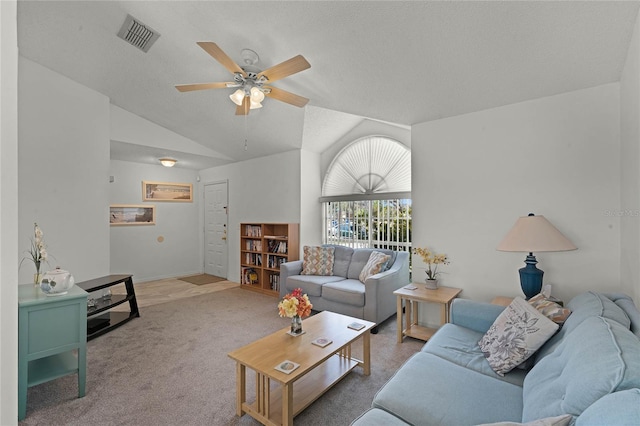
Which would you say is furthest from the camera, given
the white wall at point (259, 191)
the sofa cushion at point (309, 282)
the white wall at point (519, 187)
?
the white wall at point (259, 191)

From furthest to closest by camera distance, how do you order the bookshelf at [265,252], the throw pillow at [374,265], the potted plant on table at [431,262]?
the bookshelf at [265,252] → the throw pillow at [374,265] → the potted plant on table at [431,262]

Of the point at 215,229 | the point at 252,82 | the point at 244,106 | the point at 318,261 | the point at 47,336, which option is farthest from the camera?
the point at 215,229

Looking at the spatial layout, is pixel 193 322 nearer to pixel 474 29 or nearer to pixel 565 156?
pixel 474 29

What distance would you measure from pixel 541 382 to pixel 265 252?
14.4ft

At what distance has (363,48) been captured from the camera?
232cm

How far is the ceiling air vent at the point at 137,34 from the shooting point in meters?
2.70

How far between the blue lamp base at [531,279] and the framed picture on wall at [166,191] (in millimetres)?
6222

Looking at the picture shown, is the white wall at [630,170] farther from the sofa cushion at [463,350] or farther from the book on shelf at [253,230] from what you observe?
the book on shelf at [253,230]

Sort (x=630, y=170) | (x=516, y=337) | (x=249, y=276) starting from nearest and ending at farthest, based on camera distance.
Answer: (x=516, y=337) < (x=630, y=170) < (x=249, y=276)

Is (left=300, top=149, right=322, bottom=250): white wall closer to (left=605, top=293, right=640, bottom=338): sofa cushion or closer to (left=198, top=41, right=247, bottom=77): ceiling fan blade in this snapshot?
(left=198, top=41, right=247, bottom=77): ceiling fan blade

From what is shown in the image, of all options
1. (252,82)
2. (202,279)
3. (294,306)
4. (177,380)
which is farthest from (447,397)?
(202,279)

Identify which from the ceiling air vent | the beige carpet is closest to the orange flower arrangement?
the ceiling air vent
